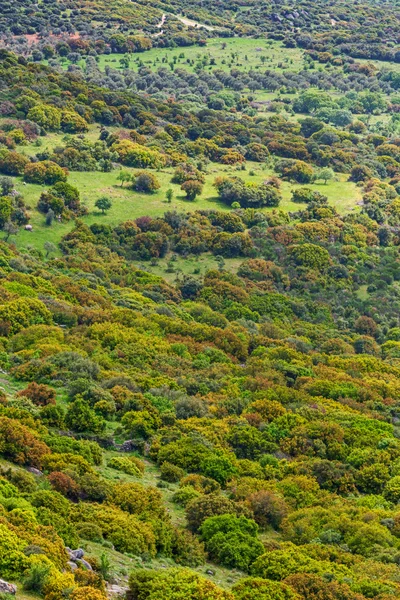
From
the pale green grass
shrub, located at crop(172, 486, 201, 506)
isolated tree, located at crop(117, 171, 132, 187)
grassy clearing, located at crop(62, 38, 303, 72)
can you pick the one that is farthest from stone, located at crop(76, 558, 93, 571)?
grassy clearing, located at crop(62, 38, 303, 72)

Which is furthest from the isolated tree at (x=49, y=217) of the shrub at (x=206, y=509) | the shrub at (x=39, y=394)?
the shrub at (x=206, y=509)

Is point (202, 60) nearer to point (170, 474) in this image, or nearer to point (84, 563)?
point (170, 474)

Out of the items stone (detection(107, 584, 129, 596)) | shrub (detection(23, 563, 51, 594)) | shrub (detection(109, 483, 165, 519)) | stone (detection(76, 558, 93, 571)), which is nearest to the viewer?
shrub (detection(23, 563, 51, 594))

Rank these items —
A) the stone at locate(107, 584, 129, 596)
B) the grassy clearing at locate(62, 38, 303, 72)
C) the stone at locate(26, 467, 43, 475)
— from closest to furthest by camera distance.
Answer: the stone at locate(107, 584, 129, 596) < the stone at locate(26, 467, 43, 475) < the grassy clearing at locate(62, 38, 303, 72)

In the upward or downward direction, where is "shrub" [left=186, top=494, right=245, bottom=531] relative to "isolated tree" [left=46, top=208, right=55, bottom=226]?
upward

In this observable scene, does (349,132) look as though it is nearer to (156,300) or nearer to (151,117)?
(151,117)

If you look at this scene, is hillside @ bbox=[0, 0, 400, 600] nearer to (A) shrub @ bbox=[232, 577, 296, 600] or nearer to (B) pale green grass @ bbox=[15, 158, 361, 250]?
(A) shrub @ bbox=[232, 577, 296, 600]

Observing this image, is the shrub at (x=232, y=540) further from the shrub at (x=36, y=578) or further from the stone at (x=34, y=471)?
the shrub at (x=36, y=578)

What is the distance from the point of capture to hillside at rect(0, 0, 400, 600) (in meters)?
33.6

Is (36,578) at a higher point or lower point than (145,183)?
higher

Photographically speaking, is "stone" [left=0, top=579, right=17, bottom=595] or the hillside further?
the hillside

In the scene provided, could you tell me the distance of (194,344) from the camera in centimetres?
6619

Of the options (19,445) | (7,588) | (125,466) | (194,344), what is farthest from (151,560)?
(194,344)

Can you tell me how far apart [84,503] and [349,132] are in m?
129
